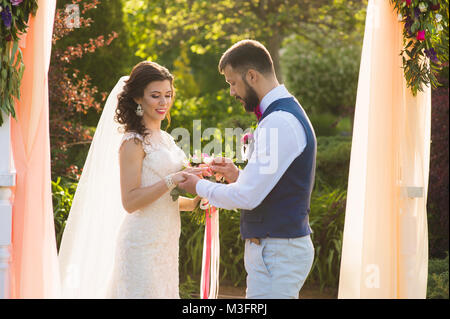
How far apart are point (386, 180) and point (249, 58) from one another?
1.11 metres

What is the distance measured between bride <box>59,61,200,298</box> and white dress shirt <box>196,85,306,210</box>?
51 cm

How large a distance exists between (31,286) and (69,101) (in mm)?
2941

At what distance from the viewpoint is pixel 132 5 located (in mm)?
9664

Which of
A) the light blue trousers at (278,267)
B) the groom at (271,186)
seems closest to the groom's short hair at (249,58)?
the groom at (271,186)

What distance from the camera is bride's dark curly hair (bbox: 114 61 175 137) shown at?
11.7ft

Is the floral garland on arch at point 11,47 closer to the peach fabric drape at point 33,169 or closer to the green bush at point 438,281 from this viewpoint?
the peach fabric drape at point 33,169

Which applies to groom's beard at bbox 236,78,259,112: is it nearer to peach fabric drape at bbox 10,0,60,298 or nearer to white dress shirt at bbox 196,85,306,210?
white dress shirt at bbox 196,85,306,210

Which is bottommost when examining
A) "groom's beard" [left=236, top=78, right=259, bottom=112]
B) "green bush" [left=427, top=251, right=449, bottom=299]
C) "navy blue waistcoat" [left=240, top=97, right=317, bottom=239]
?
"green bush" [left=427, top=251, right=449, bottom=299]

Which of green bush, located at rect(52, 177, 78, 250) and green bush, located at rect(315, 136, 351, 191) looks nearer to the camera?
green bush, located at rect(52, 177, 78, 250)

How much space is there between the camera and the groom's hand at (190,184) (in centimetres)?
330

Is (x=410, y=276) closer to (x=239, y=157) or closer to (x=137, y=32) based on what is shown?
(x=239, y=157)

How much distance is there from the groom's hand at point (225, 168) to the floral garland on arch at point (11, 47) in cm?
115

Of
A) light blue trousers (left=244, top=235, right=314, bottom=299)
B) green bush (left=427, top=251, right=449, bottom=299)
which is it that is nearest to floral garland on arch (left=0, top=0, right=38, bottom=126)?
light blue trousers (left=244, top=235, right=314, bottom=299)

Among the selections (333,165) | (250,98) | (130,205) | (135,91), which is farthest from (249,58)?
(333,165)
